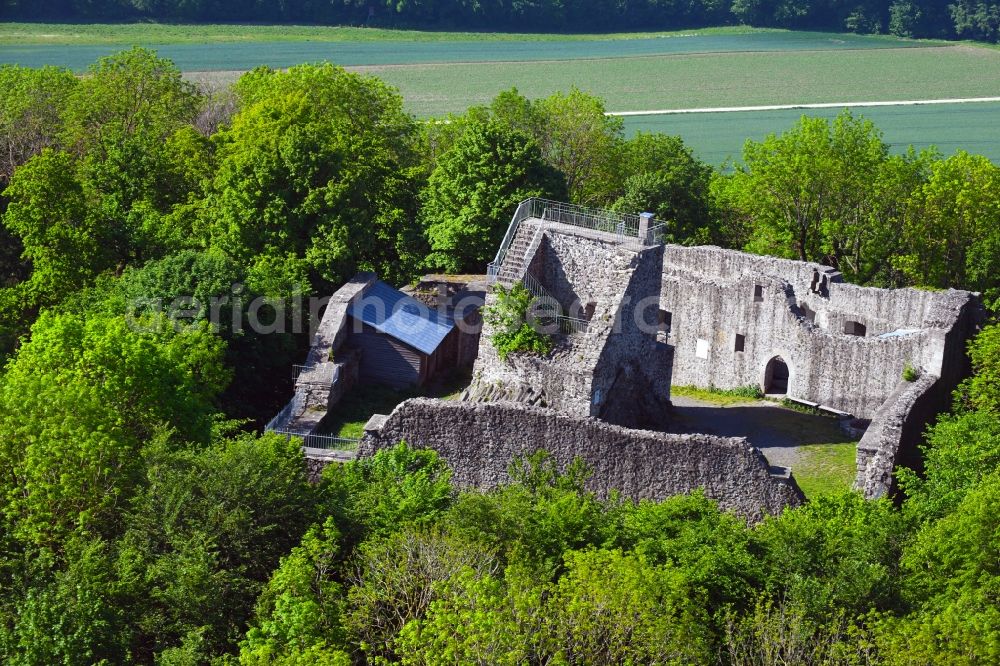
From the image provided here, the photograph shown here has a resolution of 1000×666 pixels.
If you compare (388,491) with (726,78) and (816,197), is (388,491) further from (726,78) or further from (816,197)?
(726,78)

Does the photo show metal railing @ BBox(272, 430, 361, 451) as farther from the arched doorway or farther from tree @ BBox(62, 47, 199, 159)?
tree @ BBox(62, 47, 199, 159)

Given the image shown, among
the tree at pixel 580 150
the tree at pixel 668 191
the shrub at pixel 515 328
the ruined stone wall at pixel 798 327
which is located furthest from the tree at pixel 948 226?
the shrub at pixel 515 328

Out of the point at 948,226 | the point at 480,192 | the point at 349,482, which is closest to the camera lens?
the point at 349,482

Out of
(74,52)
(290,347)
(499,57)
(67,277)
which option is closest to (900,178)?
(290,347)

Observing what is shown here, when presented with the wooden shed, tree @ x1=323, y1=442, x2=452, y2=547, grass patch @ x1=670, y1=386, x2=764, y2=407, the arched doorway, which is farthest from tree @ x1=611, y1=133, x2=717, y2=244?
tree @ x1=323, y1=442, x2=452, y2=547

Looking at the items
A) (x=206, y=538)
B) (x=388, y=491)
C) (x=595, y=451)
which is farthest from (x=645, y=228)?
(x=206, y=538)

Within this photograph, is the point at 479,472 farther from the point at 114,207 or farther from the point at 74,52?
the point at 74,52

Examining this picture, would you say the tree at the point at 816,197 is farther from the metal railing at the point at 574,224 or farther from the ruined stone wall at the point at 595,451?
the ruined stone wall at the point at 595,451
